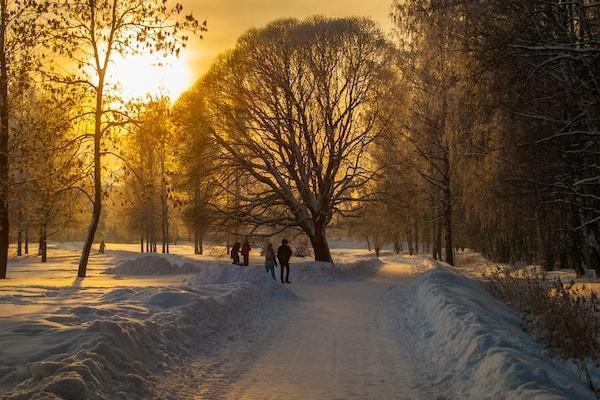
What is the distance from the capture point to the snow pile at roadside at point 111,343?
223 inches

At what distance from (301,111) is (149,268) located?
12.5 m

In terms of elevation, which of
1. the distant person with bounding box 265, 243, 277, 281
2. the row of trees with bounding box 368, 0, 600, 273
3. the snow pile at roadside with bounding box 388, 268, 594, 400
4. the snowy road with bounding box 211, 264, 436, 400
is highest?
→ the row of trees with bounding box 368, 0, 600, 273

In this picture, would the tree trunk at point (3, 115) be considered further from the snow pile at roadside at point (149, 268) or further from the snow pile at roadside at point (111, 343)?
the snow pile at roadside at point (111, 343)

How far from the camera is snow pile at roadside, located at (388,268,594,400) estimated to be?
578 cm

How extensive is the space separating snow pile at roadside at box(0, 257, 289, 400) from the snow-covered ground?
2 centimetres

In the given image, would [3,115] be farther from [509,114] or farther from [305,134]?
[509,114]

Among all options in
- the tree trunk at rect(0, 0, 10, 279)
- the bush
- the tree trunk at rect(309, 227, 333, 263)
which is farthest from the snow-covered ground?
the tree trunk at rect(309, 227, 333, 263)

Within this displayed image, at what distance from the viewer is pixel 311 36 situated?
85.3 feet

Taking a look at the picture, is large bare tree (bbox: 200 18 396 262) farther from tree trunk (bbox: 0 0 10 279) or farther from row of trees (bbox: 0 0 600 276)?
tree trunk (bbox: 0 0 10 279)

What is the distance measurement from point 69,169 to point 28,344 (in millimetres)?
15780

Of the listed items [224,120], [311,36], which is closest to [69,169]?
[224,120]

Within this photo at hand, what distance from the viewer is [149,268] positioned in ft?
96.3

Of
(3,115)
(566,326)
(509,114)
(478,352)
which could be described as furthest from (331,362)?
(3,115)

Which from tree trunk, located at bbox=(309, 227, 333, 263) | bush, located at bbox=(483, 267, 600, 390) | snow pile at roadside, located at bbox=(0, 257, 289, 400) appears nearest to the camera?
snow pile at roadside, located at bbox=(0, 257, 289, 400)
